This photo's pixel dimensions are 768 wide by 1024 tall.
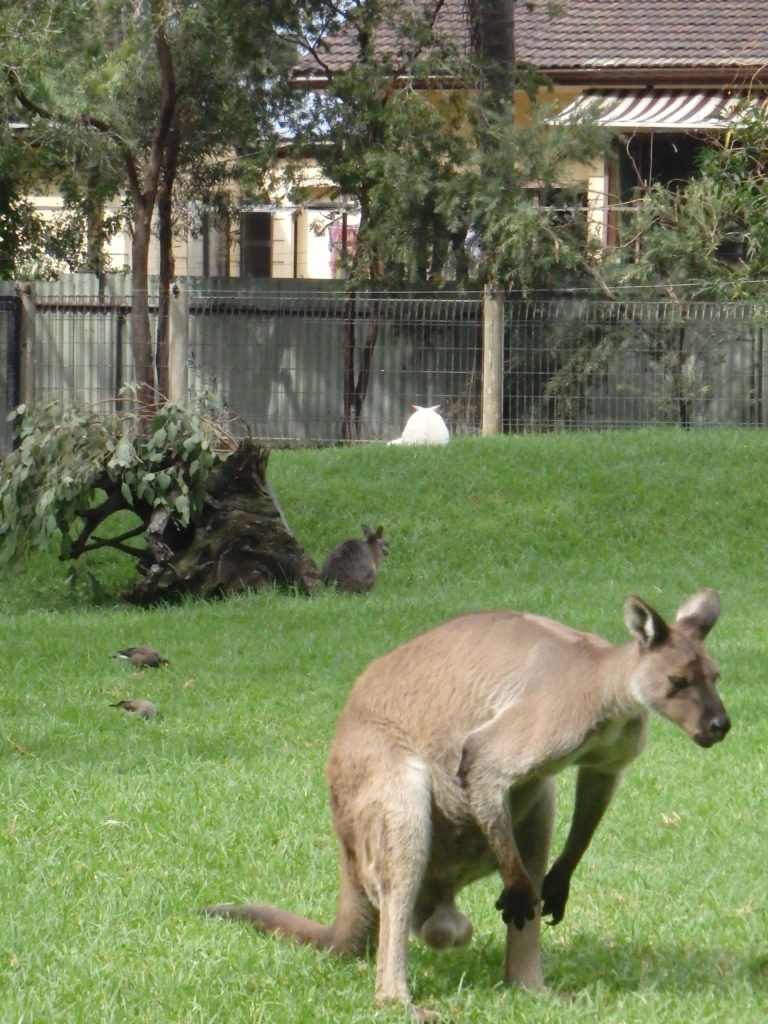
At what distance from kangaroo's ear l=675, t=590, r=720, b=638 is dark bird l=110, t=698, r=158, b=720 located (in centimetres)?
436

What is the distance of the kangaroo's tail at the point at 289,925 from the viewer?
4516mm

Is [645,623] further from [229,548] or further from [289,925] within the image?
[229,548]

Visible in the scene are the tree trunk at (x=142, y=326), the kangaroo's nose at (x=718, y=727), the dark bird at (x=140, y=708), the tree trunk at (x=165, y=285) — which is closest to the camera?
the kangaroo's nose at (x=718, y=727)

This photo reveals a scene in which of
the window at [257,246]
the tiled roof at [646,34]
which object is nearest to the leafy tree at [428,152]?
the tiled roof at [646,34]

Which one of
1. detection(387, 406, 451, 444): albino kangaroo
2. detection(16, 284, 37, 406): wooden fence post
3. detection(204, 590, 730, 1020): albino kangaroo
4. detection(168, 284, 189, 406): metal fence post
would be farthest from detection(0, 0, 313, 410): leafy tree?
detection(204, 590, 730, 1020): albino kangaroo

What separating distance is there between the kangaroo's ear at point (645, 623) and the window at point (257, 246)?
25.8m

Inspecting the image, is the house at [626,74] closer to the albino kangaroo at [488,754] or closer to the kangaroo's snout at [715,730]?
the albino kangaroo at [488,754]

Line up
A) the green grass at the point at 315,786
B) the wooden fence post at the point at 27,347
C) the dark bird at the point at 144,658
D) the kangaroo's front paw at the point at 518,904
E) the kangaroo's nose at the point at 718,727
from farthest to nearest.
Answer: the wooden fence post at the point at 27,347
the dark bird at the point at 144,658
the green grass at the point at 315,786
the kangaroo's front paw at the point at 518,904
the kangaroo's nose at the point at 718,727

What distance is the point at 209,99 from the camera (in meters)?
20.6

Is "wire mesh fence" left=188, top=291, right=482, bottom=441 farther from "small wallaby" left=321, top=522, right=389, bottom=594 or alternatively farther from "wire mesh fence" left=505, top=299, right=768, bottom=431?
"small wallaby" left=321, top=522, right=389, bottom=594

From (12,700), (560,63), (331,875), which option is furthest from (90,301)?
(331,875)

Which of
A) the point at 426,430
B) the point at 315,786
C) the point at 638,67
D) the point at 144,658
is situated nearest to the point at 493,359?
the point at 426,430

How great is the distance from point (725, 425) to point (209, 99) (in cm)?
817

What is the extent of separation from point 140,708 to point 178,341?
12689 millimetres
